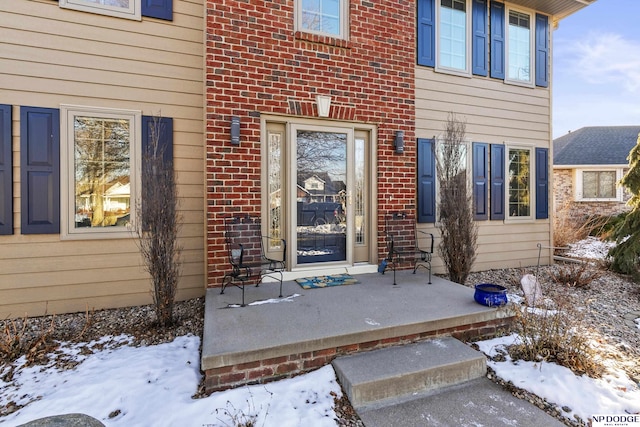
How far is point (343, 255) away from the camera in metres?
4.39

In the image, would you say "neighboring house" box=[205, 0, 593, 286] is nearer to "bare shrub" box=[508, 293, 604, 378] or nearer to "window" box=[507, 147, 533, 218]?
"window" box=[507, 147, 533, 218]

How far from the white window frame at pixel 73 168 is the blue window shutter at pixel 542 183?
690cm

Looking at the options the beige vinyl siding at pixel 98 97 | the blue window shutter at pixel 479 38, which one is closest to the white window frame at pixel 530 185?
the blue window shutter at pixel 479 38

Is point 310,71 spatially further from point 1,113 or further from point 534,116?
point 534,116

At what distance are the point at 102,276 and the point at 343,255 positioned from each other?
296 cm

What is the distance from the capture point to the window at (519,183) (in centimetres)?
612

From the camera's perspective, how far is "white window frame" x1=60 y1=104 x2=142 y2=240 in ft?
11.8

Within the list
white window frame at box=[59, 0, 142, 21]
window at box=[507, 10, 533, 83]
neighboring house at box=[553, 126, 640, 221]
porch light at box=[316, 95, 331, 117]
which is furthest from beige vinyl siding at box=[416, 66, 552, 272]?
neighboring house at box=[553, 126, 640, 221]

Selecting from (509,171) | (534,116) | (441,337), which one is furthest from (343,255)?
(534,116)

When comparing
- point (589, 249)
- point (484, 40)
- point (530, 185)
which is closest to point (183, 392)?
point (530, 185)

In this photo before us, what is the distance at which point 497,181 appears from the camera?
19.3 feet

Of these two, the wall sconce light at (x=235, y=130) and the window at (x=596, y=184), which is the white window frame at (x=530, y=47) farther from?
the window at (x=596, y=184)

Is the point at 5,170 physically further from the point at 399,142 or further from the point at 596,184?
the point at 596,184

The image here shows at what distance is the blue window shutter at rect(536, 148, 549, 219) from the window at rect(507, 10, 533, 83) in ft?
4.82
